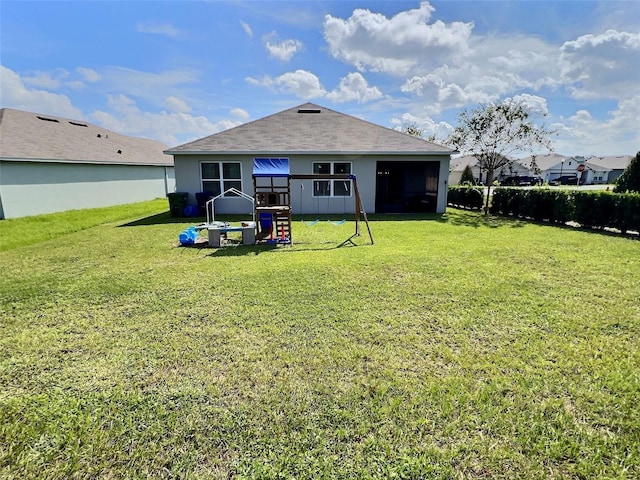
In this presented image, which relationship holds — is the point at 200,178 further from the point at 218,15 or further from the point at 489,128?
the point at 489,128

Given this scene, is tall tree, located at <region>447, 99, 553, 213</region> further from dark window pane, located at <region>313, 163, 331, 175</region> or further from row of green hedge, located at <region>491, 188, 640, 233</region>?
dark window pane, located at <region>313, 163, 331, 175</region>

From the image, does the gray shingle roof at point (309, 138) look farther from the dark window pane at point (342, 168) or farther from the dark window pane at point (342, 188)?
the dark window pane at point (342, 188)

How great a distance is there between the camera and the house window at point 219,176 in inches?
527

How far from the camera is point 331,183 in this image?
1383cm

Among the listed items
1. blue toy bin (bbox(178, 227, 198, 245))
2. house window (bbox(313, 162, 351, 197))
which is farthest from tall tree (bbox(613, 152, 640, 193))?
blue toy bin (bbox(178, 227, 198, 245))

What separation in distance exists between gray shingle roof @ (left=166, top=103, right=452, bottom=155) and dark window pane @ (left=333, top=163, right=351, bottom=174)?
0.76 metres

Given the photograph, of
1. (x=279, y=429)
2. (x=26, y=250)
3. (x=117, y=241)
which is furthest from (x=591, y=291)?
(x=26, y=250)

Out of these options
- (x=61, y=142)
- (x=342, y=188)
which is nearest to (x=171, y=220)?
(x=342, y=188)

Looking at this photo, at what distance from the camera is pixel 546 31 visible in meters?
12.0

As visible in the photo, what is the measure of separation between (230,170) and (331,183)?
4467 mm

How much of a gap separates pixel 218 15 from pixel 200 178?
600 cm

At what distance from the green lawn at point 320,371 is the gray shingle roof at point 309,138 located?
7.93m

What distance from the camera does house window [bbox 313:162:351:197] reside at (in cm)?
1366

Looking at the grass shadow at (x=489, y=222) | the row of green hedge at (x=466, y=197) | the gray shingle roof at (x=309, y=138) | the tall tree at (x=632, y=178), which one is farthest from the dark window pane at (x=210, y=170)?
the tall tree at (x=632, y=178)
